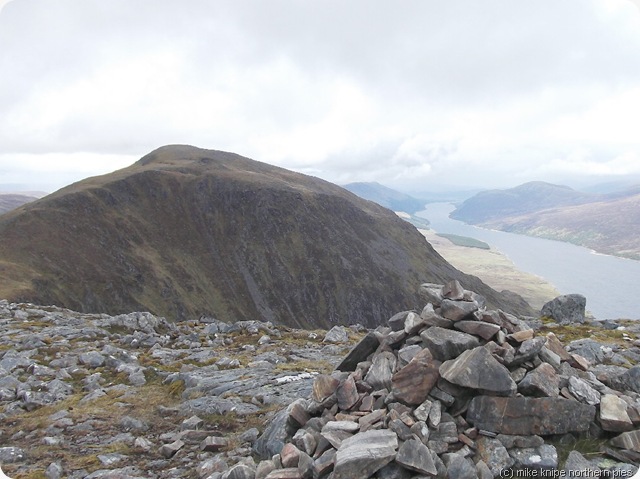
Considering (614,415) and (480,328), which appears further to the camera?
(480,328)

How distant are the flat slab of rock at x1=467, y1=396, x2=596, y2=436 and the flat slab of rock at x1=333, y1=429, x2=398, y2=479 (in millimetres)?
2540

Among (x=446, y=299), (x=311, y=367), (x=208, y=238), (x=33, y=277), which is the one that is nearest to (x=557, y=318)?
(x=311, y=367)

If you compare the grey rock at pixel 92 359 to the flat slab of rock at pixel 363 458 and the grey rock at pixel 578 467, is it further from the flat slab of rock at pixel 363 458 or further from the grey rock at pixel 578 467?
the grey rock at pixel 578 467

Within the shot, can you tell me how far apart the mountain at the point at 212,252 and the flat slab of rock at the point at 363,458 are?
336 feet

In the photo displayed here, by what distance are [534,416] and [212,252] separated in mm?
157655

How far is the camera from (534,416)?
32.7 ft

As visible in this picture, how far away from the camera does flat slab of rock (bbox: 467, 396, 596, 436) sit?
9930 mm

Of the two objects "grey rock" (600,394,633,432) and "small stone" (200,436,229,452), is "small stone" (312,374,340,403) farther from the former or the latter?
"grey rock" (600,394,633,432)

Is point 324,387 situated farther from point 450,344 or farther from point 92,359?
point 92,359

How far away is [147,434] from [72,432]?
2676 mm

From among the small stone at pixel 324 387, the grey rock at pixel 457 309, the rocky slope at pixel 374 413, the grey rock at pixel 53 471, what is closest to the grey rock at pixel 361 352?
the rocky slope at pixel 374 413

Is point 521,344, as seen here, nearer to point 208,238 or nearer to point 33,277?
point 33,277

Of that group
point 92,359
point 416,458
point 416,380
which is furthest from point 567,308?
point 92,359

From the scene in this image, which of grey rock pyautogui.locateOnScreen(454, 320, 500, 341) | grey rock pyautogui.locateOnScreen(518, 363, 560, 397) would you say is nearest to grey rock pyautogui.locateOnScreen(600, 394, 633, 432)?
grey rock pyautogui.locateOnScreen(518, 363, 560, 397)
